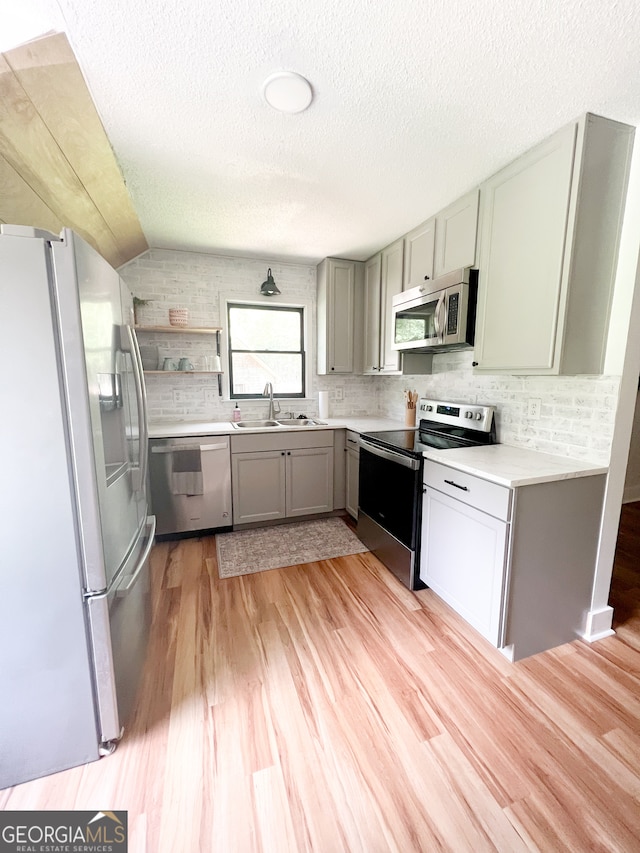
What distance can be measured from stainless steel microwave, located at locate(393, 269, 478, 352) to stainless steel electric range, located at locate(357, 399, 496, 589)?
1.76 ft

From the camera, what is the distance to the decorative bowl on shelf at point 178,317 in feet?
10.3

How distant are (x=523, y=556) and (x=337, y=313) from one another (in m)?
2.67

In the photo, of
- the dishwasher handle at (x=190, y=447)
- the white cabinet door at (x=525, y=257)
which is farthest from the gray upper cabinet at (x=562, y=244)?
the dishwasher handle at (x=190, y=447)

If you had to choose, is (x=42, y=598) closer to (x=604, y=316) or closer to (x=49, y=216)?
(x=49, y=216)

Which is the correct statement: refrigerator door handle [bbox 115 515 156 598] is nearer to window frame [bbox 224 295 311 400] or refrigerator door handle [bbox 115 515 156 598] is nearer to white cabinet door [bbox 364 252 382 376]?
window frame [bbox 224 295 311 400]

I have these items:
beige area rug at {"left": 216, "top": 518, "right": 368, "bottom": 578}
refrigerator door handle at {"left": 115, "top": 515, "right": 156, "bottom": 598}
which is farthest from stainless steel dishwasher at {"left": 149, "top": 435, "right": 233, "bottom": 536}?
refrigerator door handle at {"left": 115, "top": 515, "right": 156, "bottom": 598}

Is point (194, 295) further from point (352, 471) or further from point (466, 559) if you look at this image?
point (466, 559)

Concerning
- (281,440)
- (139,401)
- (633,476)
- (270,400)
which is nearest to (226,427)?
(281,440)

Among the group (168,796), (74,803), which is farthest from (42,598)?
(168,796)

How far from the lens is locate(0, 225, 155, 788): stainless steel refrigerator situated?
3.33 feet

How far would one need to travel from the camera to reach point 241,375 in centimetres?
360

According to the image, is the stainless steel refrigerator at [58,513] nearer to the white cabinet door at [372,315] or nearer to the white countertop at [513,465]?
the white countertop at [513,465]

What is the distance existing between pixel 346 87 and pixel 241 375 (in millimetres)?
2550

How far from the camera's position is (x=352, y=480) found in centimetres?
320
